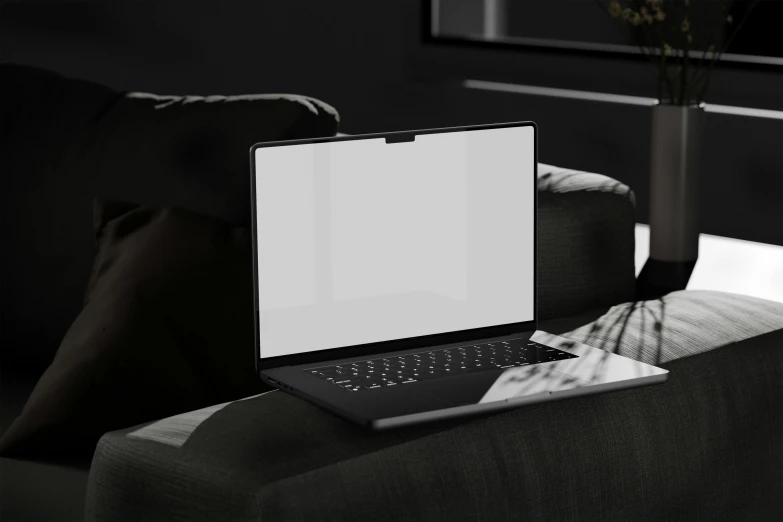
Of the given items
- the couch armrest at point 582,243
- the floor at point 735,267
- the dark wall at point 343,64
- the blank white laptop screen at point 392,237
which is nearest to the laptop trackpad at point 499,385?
the blank white laptop screen at point 392,237

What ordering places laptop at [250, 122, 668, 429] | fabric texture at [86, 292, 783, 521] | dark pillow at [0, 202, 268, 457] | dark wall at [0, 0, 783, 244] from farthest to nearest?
dark wall at [0, 0, 783, 244] → dark pillow at [0, 202, 268, 457] → laptop at [250, 122, 668, 429] → fabric texture at [86, 292, 783, 521]

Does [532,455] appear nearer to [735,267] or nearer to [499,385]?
[499,385]

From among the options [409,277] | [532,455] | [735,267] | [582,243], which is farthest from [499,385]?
[735,267]

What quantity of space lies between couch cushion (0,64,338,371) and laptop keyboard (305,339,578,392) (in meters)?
0.51

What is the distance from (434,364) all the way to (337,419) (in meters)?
0.16

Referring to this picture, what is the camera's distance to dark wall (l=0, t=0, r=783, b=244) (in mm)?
3504

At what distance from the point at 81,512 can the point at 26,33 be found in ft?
9.00

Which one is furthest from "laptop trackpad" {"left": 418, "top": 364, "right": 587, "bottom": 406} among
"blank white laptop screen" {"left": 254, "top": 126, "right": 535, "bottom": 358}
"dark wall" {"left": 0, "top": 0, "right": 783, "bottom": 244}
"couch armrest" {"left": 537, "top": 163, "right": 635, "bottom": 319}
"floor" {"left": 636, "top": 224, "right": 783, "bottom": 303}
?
"dark wall" {"left": 0, "top": 0, "right": 783, "bottom": 244}

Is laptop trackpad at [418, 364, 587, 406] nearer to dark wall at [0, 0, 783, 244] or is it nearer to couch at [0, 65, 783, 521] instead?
couch at [0, 65, 783, 521]

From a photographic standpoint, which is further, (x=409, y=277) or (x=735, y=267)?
(x=735, y=267)

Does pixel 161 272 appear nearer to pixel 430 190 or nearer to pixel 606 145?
pixel 430 190

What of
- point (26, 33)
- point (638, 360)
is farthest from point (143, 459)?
point (26, 33)

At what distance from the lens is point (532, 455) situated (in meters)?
1.15

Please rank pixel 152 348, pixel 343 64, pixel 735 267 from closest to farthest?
pixel 152 348, pixel 735 267, pixel 343 64
